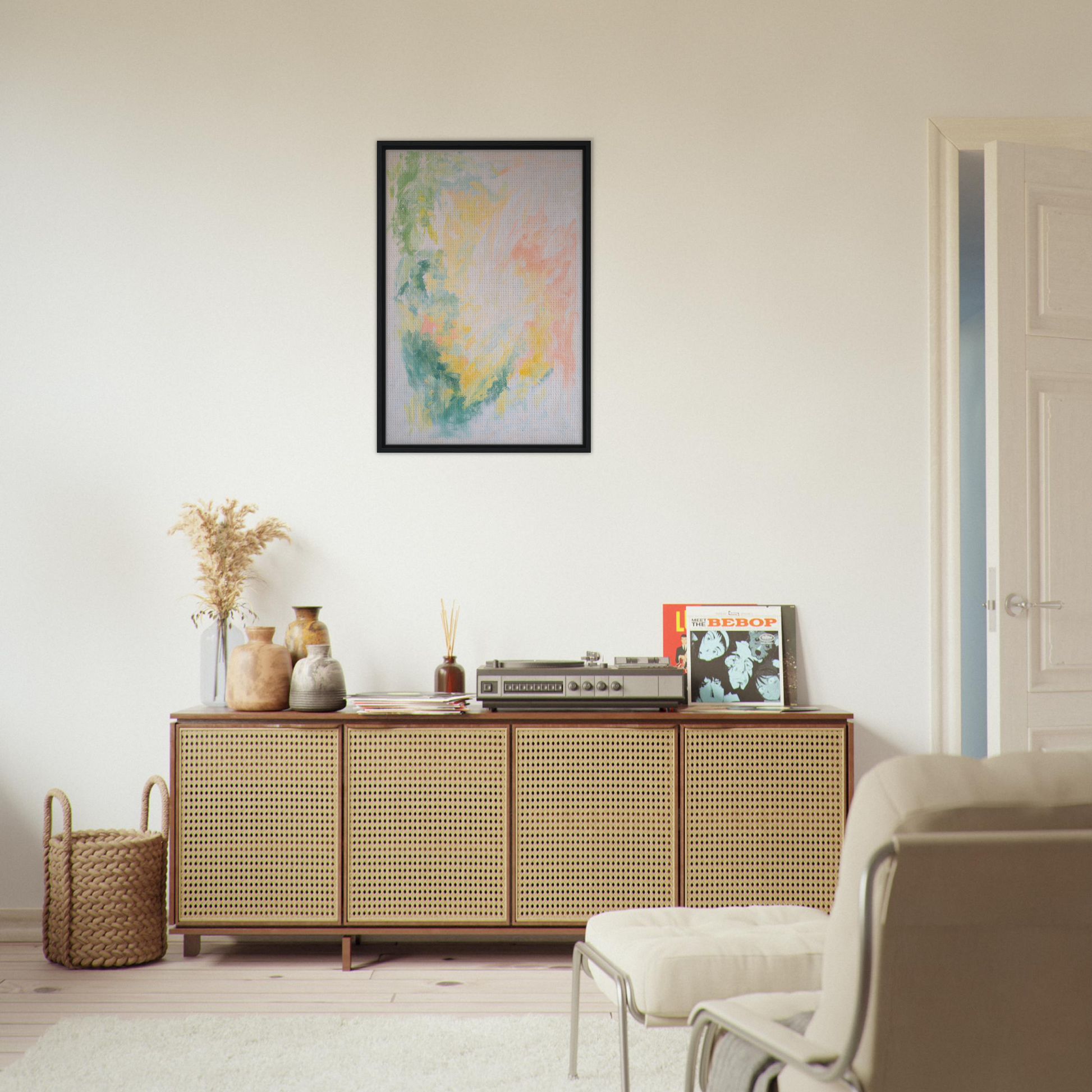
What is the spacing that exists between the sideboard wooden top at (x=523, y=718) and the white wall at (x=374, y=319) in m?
0.39

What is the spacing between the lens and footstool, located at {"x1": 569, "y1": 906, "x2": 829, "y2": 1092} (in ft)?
6.28

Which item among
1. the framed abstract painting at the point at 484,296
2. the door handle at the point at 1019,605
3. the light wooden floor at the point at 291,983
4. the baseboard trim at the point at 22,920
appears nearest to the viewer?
the light wooden floor at the point at 291,983

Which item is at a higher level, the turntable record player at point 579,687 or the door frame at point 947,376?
the door frame at point 947,376

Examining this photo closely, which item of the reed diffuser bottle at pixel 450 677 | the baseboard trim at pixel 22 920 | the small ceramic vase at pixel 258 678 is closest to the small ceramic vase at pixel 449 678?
the reed diffuser bottle at pixel 450 677

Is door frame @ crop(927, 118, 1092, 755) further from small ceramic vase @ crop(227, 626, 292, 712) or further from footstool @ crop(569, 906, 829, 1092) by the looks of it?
small ceramic vase @ crop(227, 626, 292, 712)

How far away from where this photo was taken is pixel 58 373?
3.55 meters

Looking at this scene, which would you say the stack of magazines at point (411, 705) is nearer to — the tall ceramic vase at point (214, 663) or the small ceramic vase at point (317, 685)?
the small ceramic vase at point (317, 685)

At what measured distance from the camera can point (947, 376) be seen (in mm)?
3516

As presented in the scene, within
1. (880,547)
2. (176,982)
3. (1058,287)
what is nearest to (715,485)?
(880,547)

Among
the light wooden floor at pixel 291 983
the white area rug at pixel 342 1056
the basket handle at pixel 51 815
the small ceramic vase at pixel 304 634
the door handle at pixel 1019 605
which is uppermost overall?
the door handle at pixel 1019 605

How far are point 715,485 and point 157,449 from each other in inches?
74.1

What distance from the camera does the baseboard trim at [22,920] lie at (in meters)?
3.43

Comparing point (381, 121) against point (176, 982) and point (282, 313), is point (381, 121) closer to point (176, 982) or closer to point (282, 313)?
point (282, 313)

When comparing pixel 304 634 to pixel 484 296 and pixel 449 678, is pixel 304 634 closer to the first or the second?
pixel 449 678
